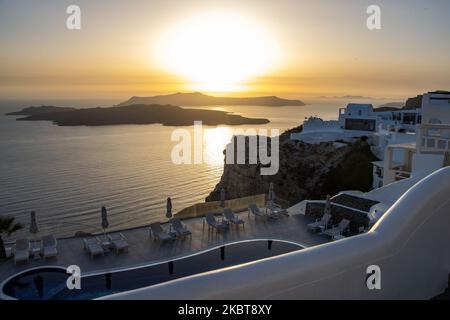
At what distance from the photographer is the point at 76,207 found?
40.9 m

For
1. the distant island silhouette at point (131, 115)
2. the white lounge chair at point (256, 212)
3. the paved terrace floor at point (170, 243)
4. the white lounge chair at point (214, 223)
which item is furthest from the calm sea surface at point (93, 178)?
the distant island silhouette at point (131, 115)

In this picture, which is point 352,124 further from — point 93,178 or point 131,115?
point 131,115

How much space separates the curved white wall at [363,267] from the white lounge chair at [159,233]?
29.2 feet

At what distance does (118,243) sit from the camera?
1072 centimetres

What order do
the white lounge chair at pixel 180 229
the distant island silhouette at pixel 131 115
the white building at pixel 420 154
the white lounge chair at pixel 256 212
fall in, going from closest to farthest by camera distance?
the white lounge chair at pixel 180 229
the white lounge chair at pixel 256 212
the white building at pixel 420 154
the distant island silhouette at pixel 131 115

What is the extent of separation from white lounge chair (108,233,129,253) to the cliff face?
2382 centimetres

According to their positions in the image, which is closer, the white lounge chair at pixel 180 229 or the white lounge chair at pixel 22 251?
the white lounge chair at pixel 22 251

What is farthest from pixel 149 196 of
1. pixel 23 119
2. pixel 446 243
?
pixel 23 119

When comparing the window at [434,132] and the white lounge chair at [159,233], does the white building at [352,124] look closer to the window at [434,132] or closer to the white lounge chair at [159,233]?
the window at [434,132]

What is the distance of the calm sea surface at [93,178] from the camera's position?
3888cm

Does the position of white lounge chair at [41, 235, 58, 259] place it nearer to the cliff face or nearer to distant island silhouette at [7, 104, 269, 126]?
the cliff face

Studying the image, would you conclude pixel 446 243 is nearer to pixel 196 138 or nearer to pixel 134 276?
pixel 134 276

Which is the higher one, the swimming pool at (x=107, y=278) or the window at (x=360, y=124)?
the window at (x=360, y=124)

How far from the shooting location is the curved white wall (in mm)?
2004
